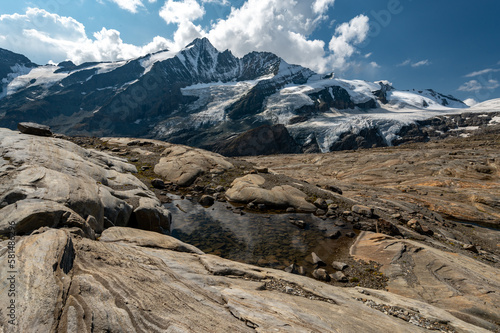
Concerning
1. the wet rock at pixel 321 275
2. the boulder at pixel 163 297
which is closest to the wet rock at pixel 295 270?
the wet rock at pixel 321 275

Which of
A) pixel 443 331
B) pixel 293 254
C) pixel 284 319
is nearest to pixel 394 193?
pixel 293 254

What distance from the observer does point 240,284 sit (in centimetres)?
740

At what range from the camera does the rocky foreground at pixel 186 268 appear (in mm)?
4734

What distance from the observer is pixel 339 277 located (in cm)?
1101

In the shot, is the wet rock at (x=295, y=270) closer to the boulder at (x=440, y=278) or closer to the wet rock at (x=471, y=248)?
the boulder at (x=440, y=278)

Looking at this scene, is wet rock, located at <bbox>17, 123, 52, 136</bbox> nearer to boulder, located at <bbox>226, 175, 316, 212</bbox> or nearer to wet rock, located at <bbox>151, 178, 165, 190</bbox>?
wet rock, located at <bbox>151, 178, 165, 190</bbox>

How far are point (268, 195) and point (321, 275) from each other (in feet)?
31.2

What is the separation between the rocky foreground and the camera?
4734 mm

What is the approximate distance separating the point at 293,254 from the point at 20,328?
12076 mm

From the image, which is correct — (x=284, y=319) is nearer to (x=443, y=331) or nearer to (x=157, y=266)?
(x=157, y=266)

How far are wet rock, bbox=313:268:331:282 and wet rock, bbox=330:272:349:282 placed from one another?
0.26 m

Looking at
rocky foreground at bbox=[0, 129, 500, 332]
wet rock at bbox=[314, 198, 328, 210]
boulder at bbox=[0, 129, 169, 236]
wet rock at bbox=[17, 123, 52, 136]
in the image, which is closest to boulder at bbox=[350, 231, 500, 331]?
rocky foreground at bbox=[0, 129, 500, 332]

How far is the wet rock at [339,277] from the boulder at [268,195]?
317 inches

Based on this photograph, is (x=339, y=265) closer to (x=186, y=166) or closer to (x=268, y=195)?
(x=268, y=195)
